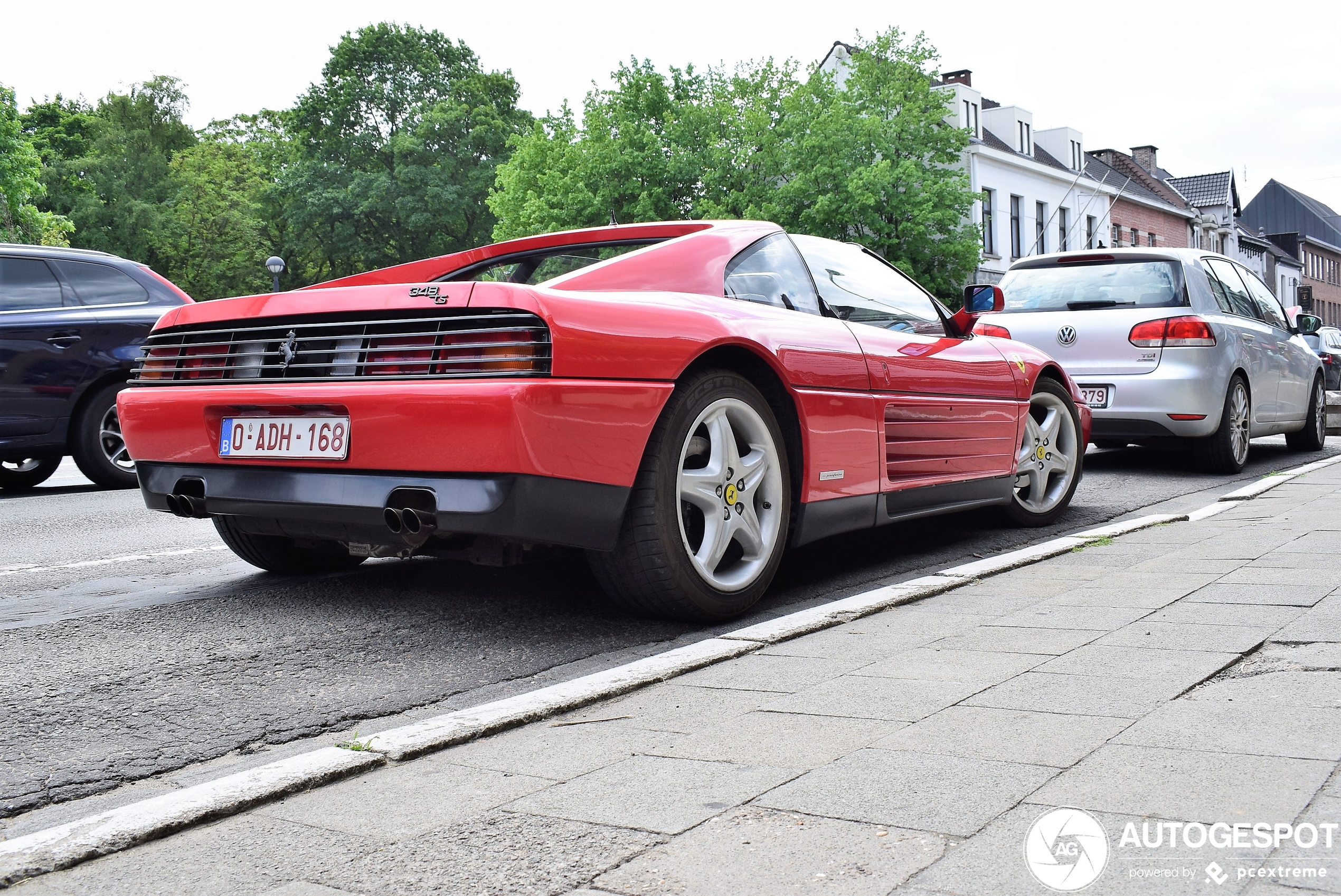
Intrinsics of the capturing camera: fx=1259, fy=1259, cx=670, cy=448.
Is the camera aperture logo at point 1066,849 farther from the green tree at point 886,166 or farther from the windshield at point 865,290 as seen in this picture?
the green tree at point 886,166

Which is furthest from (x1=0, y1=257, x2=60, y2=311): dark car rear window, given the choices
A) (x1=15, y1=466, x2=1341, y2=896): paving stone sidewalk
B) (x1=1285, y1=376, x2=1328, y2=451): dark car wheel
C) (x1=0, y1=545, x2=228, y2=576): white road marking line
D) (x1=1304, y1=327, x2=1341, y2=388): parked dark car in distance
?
(x1=1304, y1=327, x2=1341, y2=388): parked dark car in distance

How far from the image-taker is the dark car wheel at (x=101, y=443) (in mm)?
8602

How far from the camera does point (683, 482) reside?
3.88 metres

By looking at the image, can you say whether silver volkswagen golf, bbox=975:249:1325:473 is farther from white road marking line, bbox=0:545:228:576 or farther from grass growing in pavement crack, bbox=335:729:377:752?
grass growing in pavement crack, bbox=335:729:377:752

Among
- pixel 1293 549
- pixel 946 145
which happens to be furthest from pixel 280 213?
pixel 1293 549

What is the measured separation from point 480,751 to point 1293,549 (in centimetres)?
394

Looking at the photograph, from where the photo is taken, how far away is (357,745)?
8.73 ft

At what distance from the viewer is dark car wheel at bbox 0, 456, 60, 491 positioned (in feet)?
30.8

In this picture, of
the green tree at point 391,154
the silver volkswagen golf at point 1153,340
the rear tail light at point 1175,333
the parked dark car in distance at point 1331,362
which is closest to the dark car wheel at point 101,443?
the silver volkswagen golf at point 1153,340

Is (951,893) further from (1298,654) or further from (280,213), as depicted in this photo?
(280,213)

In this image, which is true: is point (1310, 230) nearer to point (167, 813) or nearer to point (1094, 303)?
point (1094, 303)

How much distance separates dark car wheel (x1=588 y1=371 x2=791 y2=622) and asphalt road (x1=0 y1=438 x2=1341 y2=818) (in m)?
0.18

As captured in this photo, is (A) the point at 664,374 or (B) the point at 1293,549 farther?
(B) the point at 1293,549

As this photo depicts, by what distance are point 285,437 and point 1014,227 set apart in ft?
154
